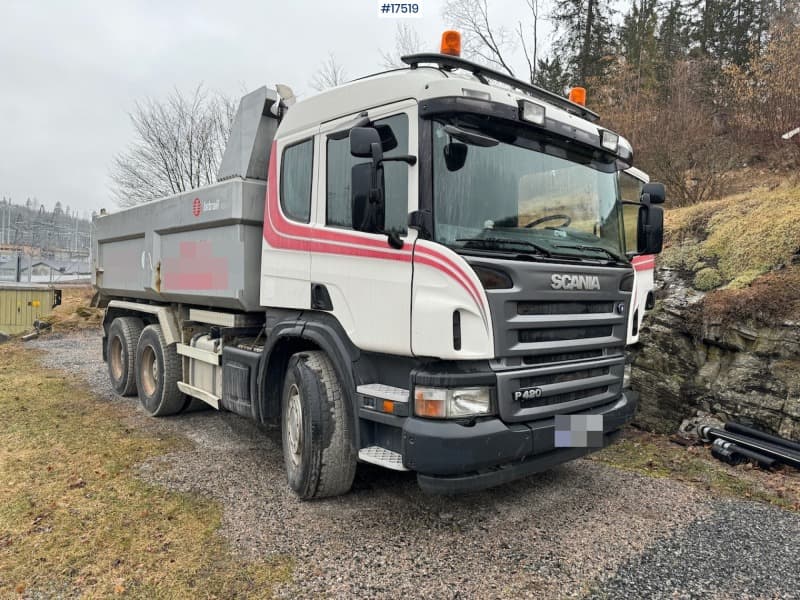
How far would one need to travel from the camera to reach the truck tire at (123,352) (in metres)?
7.01

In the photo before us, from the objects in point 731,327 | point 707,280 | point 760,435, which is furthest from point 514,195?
point 707,280

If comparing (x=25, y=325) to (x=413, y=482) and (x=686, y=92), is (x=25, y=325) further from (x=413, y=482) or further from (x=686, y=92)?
(x=686, y=92)

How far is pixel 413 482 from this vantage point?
4242 millimetres

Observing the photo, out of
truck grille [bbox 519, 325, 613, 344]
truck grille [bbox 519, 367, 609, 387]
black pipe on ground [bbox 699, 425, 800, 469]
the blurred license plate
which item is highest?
truck grille [bbox 519, 325, 613, 344]

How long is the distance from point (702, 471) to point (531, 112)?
353cm

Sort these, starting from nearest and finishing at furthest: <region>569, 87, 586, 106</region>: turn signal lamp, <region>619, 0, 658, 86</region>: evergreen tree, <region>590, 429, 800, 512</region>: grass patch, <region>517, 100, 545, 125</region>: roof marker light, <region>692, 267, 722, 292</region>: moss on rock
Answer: <region>517, 100, 545, 125</region>: roof marker light
<region>590, 429, 800, 512</region>: grass patch
<region>569, 87, 586, 106</region>: turn signal lamp
<region>692, 267, 722, 292</region>: moss on rock
<region>619, 0, 658, 86</region>: evergreen tree

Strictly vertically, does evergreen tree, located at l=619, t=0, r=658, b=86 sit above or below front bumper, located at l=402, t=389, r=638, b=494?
above

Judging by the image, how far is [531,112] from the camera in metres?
3.28

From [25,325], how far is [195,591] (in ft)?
49.7

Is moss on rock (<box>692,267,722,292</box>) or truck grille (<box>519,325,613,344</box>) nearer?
truck grille (<box>519,325,613,344</box>)

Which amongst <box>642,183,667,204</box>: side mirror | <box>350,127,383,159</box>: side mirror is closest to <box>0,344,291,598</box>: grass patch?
Result: <box>350,127,383,159</box>: side mirror

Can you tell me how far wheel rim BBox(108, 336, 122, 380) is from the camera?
743 cm

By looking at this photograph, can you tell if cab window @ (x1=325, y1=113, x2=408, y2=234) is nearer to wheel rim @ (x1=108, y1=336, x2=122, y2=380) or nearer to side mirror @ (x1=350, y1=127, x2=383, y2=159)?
side mirror @ (x1=350, y1=127, x2=383, y2=159)

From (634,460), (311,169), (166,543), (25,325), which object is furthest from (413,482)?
(25,325)
